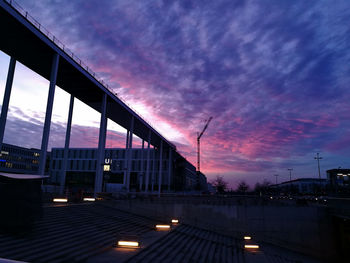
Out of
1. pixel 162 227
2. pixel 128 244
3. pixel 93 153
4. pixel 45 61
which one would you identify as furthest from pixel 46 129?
pixel 93 153

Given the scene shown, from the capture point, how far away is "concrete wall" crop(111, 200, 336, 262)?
92.3 ft

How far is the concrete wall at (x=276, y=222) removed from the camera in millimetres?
28125

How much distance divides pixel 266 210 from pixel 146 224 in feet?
53.3

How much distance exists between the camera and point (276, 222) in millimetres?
28938

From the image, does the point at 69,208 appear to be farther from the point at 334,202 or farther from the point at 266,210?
the point at 334,202

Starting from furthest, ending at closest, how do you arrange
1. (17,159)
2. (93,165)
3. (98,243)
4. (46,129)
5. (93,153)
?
(17,159), (93,153), (93,165), (46,129), (98,243)

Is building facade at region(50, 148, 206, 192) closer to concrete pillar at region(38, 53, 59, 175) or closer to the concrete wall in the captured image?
the concrete wall

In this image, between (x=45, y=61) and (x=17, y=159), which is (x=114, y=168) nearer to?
(x=17, y=159)

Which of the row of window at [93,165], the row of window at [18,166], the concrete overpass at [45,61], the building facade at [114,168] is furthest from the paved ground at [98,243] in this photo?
the row of window at [18,166]

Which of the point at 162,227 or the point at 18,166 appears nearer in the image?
the point at 162,227

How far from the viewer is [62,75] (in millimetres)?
30391

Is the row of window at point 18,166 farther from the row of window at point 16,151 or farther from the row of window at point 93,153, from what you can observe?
the row of window at point 93,153

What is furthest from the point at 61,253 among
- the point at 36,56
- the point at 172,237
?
the point at 36,56

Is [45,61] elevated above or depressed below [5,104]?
above
